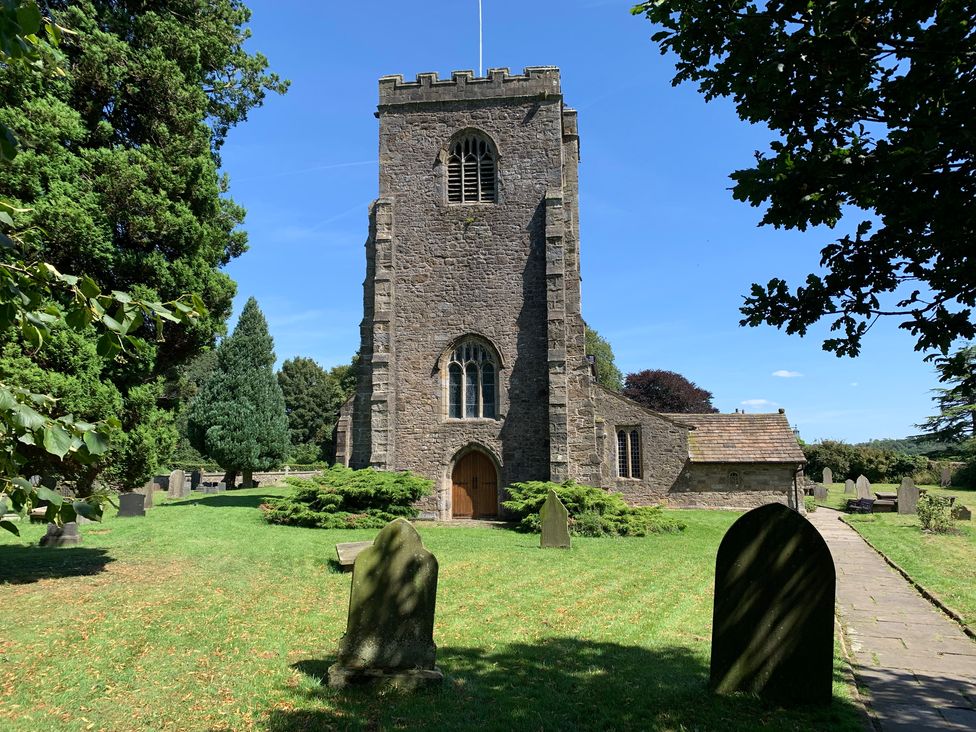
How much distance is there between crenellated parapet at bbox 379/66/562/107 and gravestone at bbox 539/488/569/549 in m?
14.8

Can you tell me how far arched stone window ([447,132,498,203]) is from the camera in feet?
73.8

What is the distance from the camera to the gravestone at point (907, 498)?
77.0ft

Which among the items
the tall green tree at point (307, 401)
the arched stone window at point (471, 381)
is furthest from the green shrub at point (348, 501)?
the tall green tree at point (307, 401)

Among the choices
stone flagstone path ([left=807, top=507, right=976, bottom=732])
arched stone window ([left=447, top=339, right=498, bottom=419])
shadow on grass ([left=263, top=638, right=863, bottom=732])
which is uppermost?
arched stone window ([left=447, top=339, right=498, bottom=419])

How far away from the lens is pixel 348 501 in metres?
18.2

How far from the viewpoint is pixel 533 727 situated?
478 cm

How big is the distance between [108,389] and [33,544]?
598 centimetres

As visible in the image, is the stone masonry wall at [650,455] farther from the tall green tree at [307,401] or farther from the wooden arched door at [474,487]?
the tall green tree at [307,401]

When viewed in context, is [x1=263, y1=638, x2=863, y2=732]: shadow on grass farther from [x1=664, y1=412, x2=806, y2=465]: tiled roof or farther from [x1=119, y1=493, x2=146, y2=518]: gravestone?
[x1=664, y1=412, x2=806, y2=465]: tiled roof

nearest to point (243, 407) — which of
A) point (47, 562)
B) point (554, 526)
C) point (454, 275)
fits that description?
point (454, 275)

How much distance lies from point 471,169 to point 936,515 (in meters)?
17.8

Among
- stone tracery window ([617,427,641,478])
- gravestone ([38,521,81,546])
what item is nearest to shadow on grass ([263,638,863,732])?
gravestone ([38,521,81,546])

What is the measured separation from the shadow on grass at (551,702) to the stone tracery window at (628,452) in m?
21.2

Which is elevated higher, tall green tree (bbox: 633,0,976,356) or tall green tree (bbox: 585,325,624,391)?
tall green tree (bbox: 585,325,624,391)
